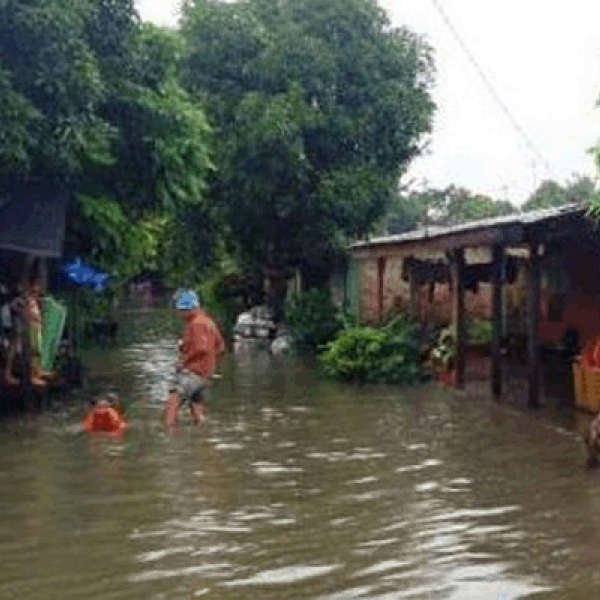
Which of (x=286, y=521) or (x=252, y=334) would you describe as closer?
(x=286, y=521)

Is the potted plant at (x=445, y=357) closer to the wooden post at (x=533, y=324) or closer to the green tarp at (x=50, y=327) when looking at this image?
the wooden post at (x=533, y=324)

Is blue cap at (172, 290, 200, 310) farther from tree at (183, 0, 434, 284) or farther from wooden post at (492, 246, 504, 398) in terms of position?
tree at (183, 0, 434, 284)

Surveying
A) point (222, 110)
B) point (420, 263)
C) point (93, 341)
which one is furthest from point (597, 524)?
point (93, 341)

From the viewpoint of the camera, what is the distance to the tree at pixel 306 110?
30.0 metres

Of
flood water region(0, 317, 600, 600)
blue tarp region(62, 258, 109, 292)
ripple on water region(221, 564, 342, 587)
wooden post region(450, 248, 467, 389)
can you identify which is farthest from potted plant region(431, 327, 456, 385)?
ripple on water region(221, 564, 342, 587)

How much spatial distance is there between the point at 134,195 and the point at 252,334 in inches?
546

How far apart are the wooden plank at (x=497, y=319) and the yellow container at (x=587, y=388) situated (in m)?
2.21

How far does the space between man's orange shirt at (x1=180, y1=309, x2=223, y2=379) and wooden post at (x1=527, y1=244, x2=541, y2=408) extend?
4366 millimetres

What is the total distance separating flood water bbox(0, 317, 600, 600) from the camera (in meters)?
7.37

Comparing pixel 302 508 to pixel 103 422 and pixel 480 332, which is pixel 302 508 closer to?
pixel 103 422

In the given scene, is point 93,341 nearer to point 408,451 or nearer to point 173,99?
point 173,99

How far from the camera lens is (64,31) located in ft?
50.4

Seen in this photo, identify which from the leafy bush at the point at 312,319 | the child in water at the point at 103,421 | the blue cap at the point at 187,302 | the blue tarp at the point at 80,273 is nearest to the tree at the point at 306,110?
the leafy bush at the point at 312,319

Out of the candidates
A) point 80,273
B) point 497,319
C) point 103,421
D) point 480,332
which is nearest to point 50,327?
point 80,273
